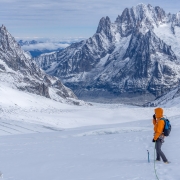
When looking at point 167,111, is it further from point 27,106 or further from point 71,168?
point 71,168

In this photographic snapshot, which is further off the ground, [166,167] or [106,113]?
[166,167]

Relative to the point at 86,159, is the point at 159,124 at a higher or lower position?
higher

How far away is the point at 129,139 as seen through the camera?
25.3 meters

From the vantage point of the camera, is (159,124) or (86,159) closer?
(159,124)

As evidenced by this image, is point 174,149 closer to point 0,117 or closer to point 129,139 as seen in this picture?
point 129,139

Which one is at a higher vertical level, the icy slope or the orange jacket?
the orange jacket

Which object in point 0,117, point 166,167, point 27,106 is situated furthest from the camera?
point 27,106

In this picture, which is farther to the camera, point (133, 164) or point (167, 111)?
point (167, 111)

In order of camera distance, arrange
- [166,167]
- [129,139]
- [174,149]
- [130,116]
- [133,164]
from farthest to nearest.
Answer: [130,116]
[129,139]
[174,149]
[133,164]
[166,167]

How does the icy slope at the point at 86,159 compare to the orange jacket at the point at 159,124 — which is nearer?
the icy slope at the point at 86,159

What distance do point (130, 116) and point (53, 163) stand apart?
39.1 metres

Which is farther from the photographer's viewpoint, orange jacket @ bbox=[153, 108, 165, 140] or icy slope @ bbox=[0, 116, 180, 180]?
orange jacket @ bbox=[153, 108, 165, 140]

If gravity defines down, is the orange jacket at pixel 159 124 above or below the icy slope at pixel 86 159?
above

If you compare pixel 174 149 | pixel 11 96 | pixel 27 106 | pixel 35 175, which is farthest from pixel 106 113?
pixel 35 175
